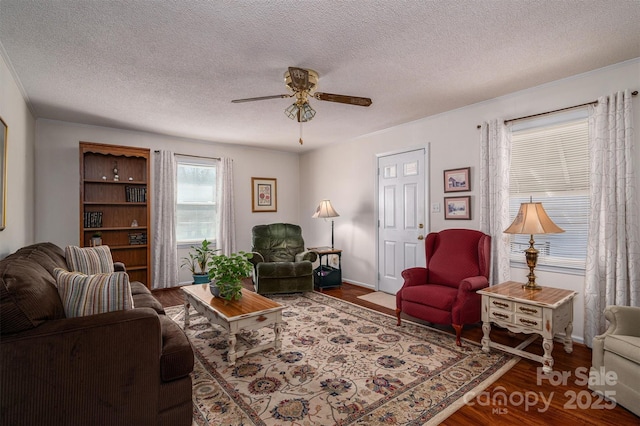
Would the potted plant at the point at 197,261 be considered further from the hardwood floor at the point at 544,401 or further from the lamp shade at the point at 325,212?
the hardwood floor at the point at 544,401

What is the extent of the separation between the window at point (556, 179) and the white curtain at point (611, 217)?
0.14 meters

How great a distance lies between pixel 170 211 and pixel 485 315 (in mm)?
4688

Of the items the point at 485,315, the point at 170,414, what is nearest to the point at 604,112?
the point at 485,315

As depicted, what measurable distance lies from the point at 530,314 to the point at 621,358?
1.84 ft

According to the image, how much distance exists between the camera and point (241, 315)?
2.52m

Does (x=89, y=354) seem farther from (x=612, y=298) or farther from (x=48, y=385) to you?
(x=612, y=298)

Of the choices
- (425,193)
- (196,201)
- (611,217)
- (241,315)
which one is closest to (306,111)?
(241,315)

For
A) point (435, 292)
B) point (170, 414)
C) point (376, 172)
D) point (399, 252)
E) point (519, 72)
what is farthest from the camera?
point (376, 172)

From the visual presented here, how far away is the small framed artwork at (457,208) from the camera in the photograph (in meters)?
3.76

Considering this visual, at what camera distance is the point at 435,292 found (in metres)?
3.05

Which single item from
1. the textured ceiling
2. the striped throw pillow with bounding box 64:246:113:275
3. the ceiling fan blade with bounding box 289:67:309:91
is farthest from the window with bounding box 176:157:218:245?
the ceiling fan blade with bounding box 289:67:309:91

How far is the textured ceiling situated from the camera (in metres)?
1.96

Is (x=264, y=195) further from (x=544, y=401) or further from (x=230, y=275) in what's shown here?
(x=544, y=401)

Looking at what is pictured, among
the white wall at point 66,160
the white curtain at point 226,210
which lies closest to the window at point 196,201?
the white curtain at point 226,210
